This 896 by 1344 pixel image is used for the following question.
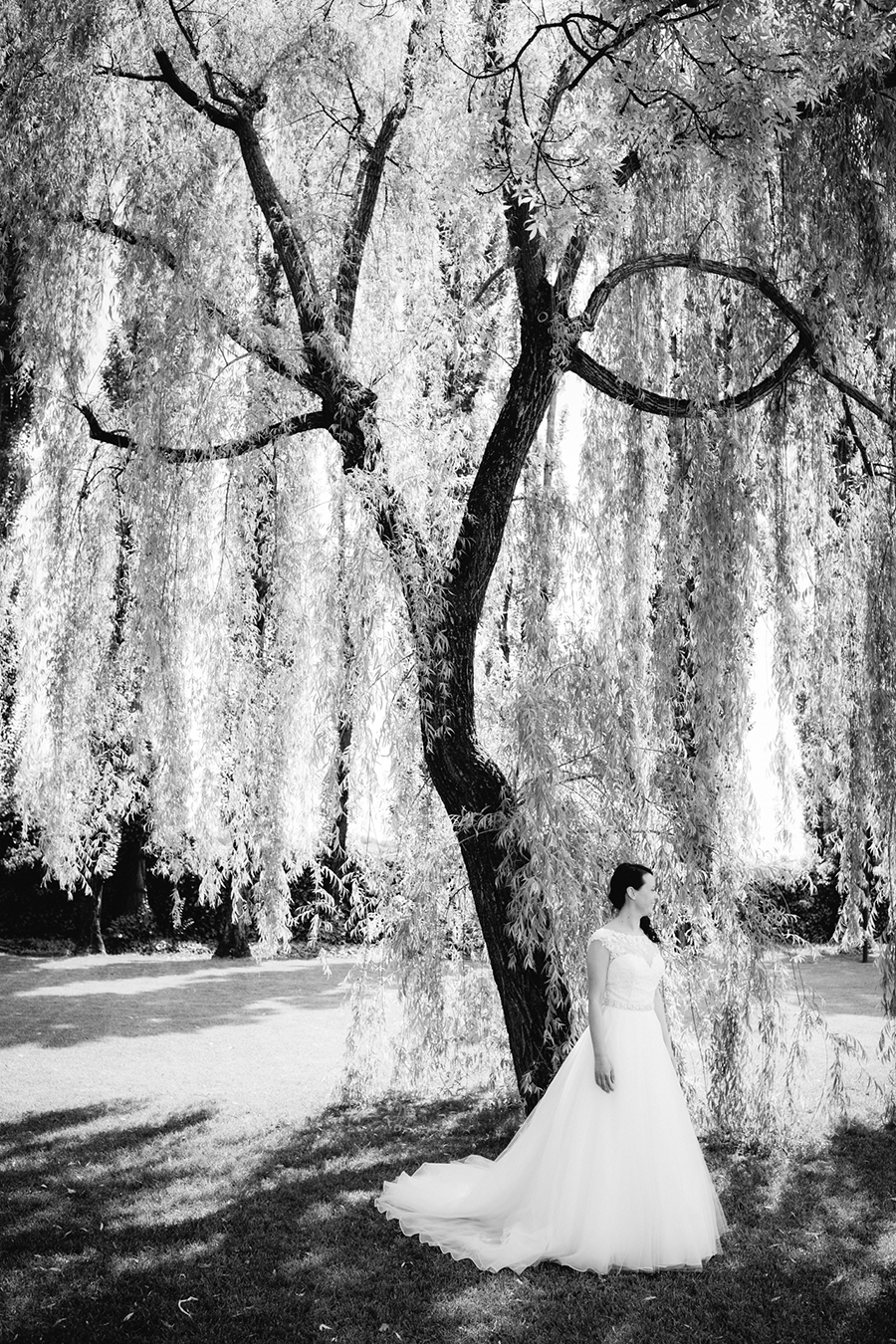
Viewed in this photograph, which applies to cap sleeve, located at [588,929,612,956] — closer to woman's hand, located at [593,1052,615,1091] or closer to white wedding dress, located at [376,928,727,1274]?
white wedding dress, located at [376,928,727,1274]

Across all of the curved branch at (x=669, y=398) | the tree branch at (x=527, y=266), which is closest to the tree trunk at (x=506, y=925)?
the curved branch at (x=669, y=398)

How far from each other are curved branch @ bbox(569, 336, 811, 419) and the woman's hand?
3.02 meters

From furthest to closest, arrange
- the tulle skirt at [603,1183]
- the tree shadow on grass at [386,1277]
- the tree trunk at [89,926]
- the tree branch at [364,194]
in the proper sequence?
the tree trunk at [89,926] → the tree branch at [364,194] → the tulle skirt at [603,1183] → the tree shadow on grass at [386,1277]

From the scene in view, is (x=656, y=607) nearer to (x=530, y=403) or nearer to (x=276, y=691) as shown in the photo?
(x=530, y=403)

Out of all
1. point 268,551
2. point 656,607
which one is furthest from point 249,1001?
point 656,607

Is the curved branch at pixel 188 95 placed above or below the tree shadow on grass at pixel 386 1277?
above

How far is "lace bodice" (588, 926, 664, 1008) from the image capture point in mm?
4105

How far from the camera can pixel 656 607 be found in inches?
226

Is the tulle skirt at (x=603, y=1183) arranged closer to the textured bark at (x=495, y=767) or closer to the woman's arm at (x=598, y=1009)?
the woman's arm at (x=598, y=1009)

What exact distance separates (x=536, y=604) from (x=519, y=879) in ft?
4.58

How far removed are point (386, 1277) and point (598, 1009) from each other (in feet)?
3.78

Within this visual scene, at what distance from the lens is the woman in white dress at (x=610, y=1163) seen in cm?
379

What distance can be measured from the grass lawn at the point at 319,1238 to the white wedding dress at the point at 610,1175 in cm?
8

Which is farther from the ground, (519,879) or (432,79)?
(432,79)
